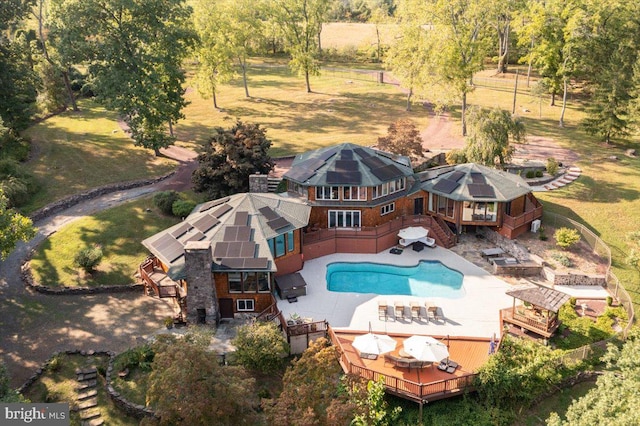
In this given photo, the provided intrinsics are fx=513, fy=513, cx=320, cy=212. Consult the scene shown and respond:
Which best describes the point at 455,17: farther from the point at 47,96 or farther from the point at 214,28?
the point at 47,96

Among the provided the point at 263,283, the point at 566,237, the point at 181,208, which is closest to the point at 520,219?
the point at 566,237

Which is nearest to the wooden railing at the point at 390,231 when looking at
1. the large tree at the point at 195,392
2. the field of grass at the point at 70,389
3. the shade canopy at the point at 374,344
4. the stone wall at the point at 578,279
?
the stone wall at the point at 578,279

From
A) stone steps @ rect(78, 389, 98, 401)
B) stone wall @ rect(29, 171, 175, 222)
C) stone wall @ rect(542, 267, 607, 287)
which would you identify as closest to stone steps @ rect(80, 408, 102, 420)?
stone steps @ rect(78, 389, 98, 401)

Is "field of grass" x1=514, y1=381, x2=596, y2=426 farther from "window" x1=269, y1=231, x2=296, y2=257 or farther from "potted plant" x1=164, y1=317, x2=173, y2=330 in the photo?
"potted plant" x1=164, y1=317, x2=173, y2=330

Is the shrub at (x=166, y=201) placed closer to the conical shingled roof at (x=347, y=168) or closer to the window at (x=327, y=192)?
the conical shingled roof at (x=347, y=168)

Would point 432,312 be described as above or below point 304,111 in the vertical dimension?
below

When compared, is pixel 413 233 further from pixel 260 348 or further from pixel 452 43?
pixel 452 43

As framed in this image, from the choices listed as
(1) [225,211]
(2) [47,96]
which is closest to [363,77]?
(2) [47,96]
